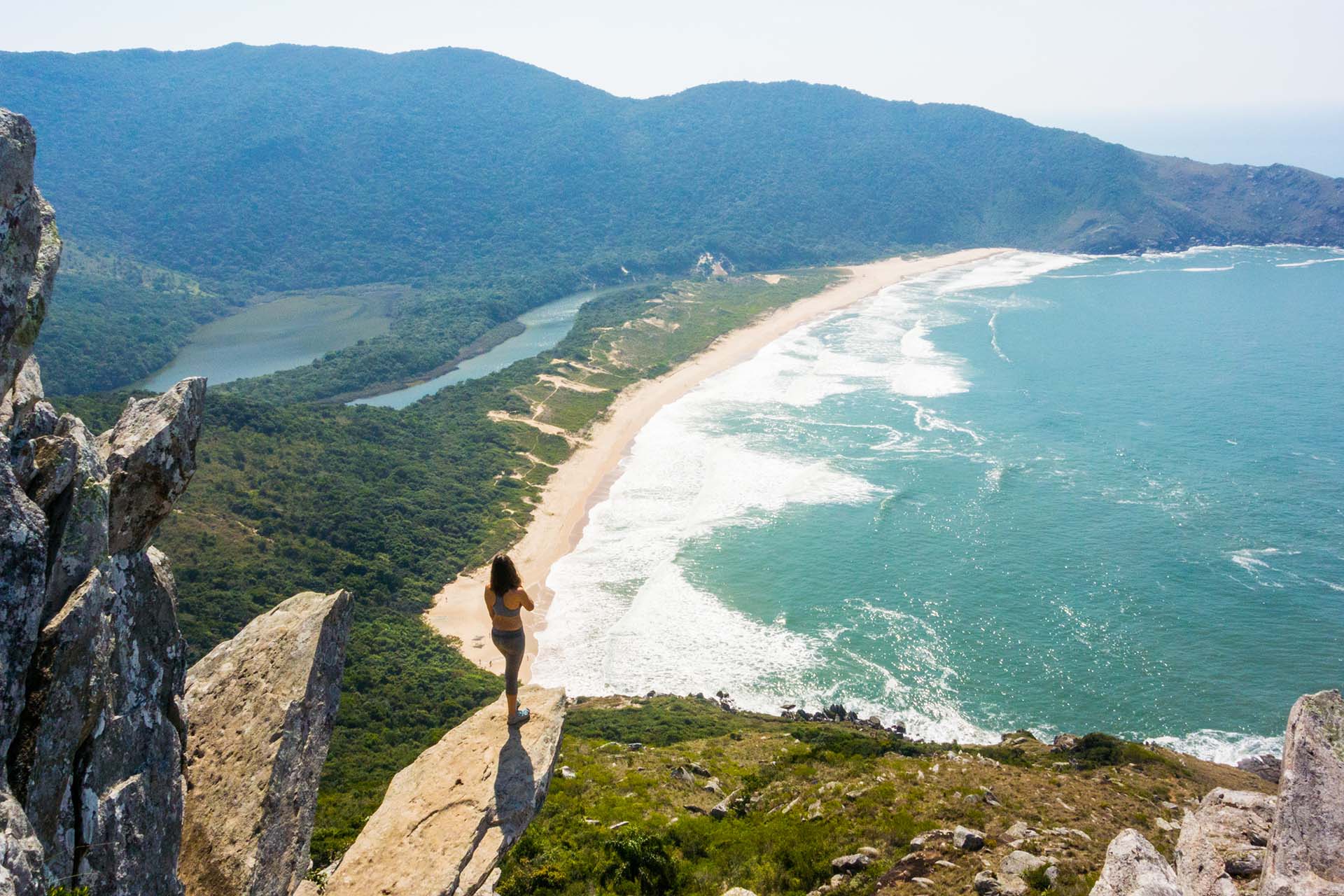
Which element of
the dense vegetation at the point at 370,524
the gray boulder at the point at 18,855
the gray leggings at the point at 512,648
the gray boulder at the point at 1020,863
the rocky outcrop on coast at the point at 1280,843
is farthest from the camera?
the dense vegetation at the point at 370,524

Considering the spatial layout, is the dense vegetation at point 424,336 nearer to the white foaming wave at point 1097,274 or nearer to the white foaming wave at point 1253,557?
the white foaming wave at point 1253,557

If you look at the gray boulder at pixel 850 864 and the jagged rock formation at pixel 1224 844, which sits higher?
the jagged rock formation at pixel 1224 844

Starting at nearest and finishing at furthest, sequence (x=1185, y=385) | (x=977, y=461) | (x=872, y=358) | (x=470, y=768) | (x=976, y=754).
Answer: (x=470, y=768) < (x=976, y=754) < (x=977, y=461) < (x=1185, y=385) < (x=872, y=358)

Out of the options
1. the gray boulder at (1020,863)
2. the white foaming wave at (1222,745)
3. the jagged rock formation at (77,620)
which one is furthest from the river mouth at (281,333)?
the gray boulder at (1020,863)

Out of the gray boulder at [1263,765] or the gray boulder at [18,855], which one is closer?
the gray boulder at [18,855]

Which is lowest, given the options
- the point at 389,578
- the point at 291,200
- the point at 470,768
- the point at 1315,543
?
the point at 389,578

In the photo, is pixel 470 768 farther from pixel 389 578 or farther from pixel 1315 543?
pixel 1315 543

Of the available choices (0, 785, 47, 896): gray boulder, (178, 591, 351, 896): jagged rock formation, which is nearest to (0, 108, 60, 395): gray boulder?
(0, 785, 47, 896): gray boulder

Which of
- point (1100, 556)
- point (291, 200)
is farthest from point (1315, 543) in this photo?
point (291, 200)
